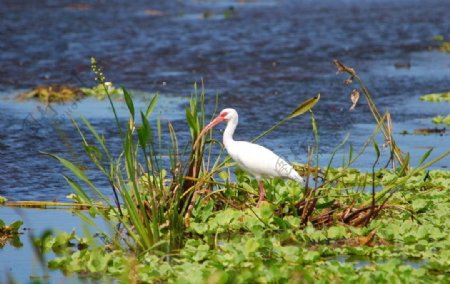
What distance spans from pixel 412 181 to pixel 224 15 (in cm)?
1974

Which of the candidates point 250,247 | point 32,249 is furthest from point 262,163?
point 32,249

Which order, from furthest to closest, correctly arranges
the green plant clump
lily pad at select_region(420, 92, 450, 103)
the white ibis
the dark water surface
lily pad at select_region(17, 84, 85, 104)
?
1. lily pad at select_region(17, 84, 85, 104)
2. lily pad at select_region(420, 92, 450, 103)
3. the green plant clump
4. the dark water surface
5. the white ibis

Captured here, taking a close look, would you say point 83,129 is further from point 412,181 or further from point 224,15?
point 224,15

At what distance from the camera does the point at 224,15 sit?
28.7 meters

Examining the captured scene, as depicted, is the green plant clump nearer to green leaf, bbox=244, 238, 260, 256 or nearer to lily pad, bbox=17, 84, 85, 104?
lily pad, bbox=17, 84, 85, 104

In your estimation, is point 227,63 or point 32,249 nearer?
point 32,249

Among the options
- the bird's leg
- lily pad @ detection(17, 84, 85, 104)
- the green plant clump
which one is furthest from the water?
lily pad @ detection(17, 84, 85, 104)

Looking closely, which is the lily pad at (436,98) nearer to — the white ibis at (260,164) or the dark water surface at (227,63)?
the dark water surface at (227,63)

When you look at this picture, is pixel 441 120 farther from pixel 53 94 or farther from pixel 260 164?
pixel 53 94

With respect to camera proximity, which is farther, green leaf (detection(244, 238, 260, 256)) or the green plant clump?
the green plant clump

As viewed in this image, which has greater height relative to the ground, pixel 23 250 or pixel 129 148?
pixel 129 148

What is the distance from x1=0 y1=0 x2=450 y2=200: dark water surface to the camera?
1238 centimetres

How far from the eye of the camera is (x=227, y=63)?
19.7m

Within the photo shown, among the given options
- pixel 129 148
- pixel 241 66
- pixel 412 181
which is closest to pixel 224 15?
pixel 241 66
